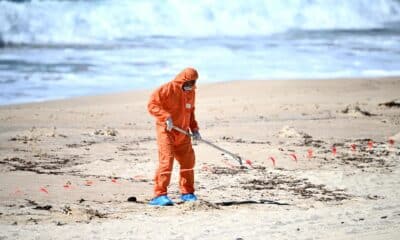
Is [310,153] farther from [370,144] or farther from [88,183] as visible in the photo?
[88,183]

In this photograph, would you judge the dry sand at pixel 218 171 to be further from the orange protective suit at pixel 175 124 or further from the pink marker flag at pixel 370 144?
the orange protective suit at pixel 175 124

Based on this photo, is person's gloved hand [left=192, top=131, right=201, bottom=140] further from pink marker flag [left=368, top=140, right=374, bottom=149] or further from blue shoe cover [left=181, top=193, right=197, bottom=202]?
pink marker flag [left=368, top=140, right=374, bottom=149]

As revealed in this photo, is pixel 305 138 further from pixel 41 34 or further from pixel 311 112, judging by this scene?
pixel 41 34

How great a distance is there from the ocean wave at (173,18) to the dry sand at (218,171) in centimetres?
1647

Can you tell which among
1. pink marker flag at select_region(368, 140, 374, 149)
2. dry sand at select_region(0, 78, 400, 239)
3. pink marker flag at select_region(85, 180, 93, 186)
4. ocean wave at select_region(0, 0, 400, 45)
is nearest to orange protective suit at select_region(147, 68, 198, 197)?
dry sand at select_region(0, 78, 400, 239)

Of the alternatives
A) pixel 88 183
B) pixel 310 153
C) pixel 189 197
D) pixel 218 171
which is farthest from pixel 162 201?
pixel 310 153

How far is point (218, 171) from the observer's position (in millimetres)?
10328

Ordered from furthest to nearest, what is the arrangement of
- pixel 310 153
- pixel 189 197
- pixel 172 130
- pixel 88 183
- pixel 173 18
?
pixel 173 18
pixel 310 153
pixel 88 183
pixel 189 197
pixel 172 130

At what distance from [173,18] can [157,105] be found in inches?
1182

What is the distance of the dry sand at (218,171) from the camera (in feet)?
24.6

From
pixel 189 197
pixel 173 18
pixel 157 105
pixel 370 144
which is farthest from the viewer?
pixel 173 18

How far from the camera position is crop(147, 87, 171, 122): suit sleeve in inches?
323

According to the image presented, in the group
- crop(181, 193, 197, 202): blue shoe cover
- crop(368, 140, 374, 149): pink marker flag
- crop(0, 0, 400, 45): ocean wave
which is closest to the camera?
crop(181, 193, 197, 202): blue shoe cover

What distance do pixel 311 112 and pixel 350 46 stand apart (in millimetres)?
14227
